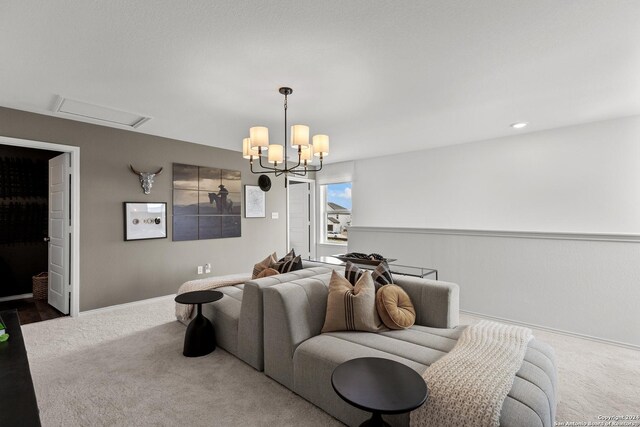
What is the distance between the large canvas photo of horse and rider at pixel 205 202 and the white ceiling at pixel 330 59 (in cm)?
120

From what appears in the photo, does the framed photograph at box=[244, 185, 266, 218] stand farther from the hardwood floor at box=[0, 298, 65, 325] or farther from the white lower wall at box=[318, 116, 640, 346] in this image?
the hardwood floor at box=[0, 298, 65, 325]

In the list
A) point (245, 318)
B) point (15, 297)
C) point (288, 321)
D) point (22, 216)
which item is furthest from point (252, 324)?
point (22, 216)

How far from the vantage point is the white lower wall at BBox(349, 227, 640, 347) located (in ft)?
10.1

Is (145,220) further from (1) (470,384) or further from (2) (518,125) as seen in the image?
(2) (518,125)

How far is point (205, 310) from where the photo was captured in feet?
9.73

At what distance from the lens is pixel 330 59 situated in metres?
2.14

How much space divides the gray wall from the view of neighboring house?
98.2 inches

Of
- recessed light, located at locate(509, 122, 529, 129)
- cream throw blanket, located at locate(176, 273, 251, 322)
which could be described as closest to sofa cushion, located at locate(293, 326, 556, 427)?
cream throw blanket, located at locate(176, 273, 251, 322)

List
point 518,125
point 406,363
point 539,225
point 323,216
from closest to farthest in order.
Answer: point 406,363 < point 518,125 < point 539,225 < point 323,216

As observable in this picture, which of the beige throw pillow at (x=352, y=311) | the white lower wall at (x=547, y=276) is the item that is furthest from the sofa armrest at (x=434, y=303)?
the white lower wall at (x=547, y=276)

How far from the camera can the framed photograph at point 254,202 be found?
17.2 feet

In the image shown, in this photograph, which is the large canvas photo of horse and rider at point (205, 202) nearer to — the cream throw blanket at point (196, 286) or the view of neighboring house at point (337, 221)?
the cream throw blanket at point (196, 286)

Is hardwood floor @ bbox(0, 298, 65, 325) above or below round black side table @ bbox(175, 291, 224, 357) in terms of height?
below

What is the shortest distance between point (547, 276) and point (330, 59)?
345 cm
